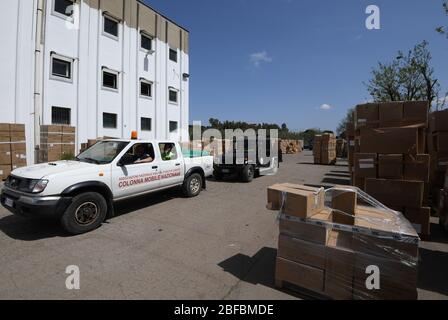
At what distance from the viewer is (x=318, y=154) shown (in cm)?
2088

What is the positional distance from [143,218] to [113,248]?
1544 millimetres

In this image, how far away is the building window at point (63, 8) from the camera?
40.5 feet

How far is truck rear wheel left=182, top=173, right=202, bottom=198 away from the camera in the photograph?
291 inches

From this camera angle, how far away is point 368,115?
539cm

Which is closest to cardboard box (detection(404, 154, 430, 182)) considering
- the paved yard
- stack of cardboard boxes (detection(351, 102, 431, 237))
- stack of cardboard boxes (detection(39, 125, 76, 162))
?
stack of cardboard boxes (detection(351, 102, 431, 237))

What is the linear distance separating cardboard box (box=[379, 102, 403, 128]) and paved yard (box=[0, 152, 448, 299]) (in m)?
2.33

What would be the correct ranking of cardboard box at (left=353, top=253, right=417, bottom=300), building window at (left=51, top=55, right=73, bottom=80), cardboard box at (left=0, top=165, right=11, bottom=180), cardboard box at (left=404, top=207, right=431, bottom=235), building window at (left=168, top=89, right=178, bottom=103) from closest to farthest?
cardboard box at (left=353, top=253, right=417, bottom=300) < cardboard box at (left=404, top=207, right=431, bottom=235) < cardboard box at (left=0, top=165, right=11, bottom=180) < building window at (left=51, top=55, right=73, bottom=80) < building window at (left=168, top=89, right=178, bottom=103)

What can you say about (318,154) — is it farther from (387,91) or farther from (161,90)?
(161,90)

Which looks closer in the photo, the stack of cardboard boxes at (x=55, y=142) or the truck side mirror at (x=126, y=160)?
the truck side mirror at (x=126, y=160)

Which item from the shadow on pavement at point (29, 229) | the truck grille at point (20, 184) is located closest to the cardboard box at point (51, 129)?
the shadow on pavement at point (29, 229)

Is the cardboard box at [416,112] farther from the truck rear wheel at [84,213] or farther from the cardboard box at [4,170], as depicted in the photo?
the cardboard box at [4,170]

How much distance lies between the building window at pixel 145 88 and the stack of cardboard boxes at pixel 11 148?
8.28 metres

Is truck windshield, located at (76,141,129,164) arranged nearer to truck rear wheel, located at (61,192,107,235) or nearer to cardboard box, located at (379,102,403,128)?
truck rear wheel, located at (61,192,107,235)
